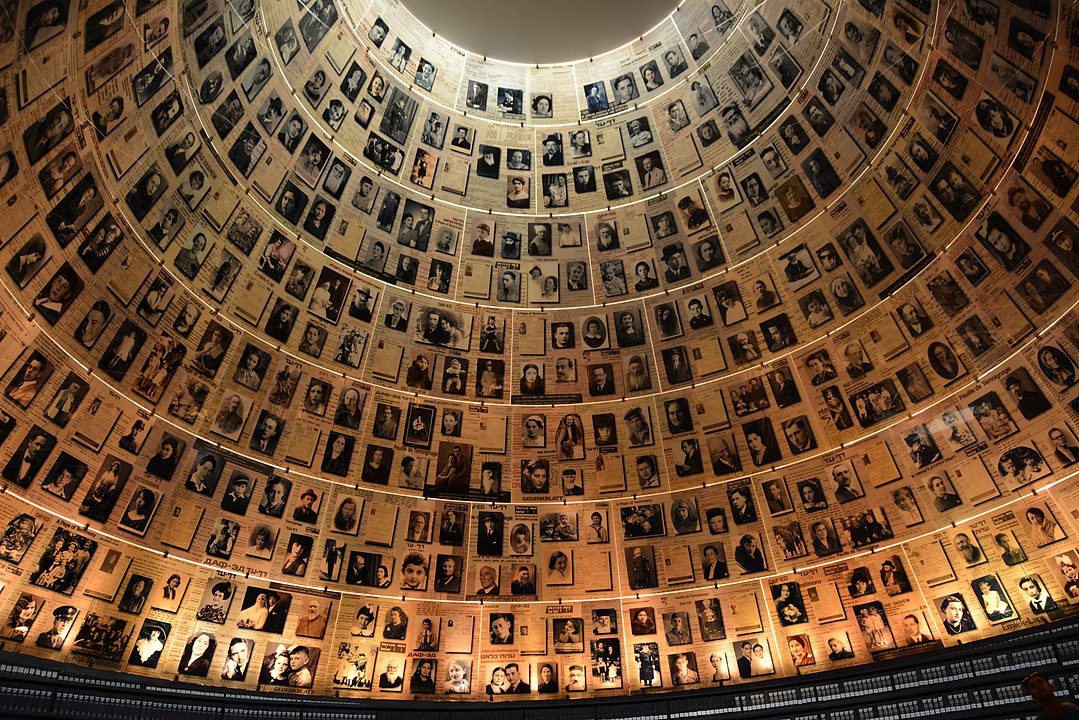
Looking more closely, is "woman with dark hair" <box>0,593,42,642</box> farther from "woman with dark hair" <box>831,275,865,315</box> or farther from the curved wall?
"woman with dark hair" <box>831,275,865,315</box>

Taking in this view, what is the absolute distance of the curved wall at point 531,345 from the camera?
555 inches

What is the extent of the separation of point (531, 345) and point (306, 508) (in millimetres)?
7083

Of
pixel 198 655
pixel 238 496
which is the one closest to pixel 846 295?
pixel 238 496

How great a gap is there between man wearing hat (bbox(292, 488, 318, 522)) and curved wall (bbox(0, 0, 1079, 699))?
0.21 ft

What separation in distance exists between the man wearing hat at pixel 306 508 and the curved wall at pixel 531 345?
0.21ft

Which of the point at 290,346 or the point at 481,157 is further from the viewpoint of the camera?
the point at 481,157

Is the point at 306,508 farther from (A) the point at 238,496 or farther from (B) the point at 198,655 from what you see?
(B) the point at 198,655

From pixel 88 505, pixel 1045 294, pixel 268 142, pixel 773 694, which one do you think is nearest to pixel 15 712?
pixel 88 505

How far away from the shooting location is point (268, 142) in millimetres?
17750

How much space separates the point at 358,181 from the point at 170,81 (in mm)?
5304

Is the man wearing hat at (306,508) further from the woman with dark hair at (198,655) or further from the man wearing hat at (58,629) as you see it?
the man wearing hat at (58,629)

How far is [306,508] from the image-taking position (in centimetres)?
1777

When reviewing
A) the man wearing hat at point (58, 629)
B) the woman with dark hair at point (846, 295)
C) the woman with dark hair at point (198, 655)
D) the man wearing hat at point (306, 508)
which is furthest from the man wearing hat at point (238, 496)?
the woman with dark hair at point (846, 295)

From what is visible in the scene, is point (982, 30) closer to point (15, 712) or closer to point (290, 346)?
point (290, 346)
